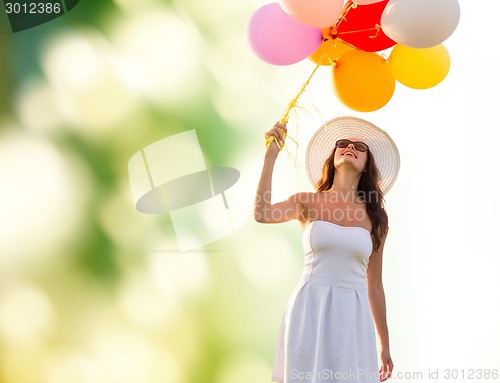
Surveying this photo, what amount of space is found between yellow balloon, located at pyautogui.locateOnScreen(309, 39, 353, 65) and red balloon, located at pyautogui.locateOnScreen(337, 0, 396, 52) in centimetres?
4

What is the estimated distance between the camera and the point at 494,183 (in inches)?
103

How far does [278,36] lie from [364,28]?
0.85 ft

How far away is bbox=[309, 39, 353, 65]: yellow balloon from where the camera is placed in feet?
6.55

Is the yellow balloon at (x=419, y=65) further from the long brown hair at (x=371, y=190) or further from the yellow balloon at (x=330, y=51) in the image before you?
the long brown hair at (x=371, y=190)

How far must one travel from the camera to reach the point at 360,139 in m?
2.19

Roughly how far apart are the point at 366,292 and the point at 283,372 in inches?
12.6

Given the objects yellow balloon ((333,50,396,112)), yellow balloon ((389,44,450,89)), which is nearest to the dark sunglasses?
yellow balloon ((333,50,396,112))

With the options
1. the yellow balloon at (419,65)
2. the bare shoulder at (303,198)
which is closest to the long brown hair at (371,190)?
the bare shoulder at (303,198)

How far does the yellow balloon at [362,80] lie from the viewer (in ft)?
6.51

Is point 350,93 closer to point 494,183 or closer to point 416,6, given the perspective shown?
point 416,6

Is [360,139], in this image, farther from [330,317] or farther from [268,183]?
[330,317]

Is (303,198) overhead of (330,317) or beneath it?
overhead

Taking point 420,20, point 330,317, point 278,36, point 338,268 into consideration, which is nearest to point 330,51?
point 278,36

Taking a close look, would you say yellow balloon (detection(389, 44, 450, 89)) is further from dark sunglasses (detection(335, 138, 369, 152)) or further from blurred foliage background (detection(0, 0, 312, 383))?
blurred foliage background (detection(0, 0, 312, 383))
